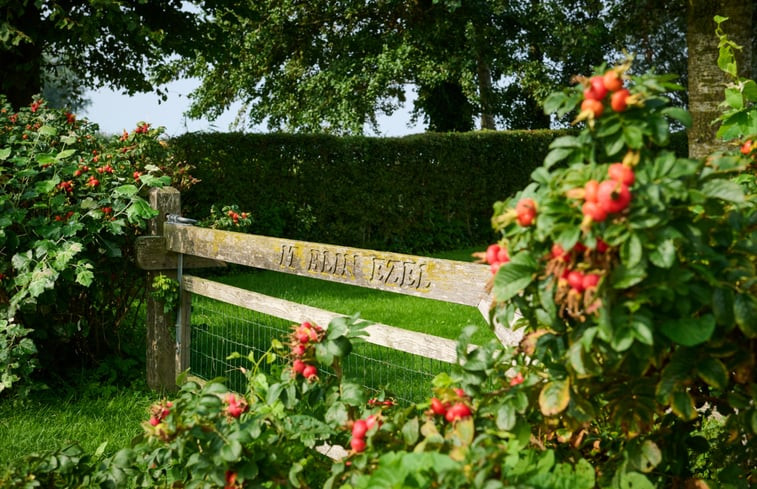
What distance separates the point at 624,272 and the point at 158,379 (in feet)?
13.1

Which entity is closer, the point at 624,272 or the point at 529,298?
the point at 624,272

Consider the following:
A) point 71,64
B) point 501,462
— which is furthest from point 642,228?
point 71,64

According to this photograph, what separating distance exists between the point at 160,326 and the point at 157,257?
1.48ft

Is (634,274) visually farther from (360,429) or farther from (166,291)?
(166,291)

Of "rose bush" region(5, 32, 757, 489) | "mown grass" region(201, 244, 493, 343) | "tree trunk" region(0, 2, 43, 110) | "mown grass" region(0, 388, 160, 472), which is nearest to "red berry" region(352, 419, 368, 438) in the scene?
"rose bush" region(5, 32, 757, 489)

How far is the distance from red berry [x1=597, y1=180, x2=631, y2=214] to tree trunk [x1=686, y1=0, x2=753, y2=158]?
8.20 m

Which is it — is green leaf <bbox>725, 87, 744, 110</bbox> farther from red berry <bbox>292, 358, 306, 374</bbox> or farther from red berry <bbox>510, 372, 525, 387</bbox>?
red berry <bbox>292, 358, 306, 374</bbox>

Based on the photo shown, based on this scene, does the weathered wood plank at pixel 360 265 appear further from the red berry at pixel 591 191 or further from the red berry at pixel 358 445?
the red berry at pixel 591 191

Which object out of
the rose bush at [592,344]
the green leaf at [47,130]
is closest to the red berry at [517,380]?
the rose bush at [592,344]

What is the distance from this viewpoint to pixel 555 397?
1.67 metres

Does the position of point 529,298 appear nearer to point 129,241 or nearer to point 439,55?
point 129,241

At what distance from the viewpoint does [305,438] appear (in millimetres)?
2102

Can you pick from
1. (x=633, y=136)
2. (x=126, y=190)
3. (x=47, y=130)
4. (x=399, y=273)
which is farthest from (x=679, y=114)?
(x=47, y=130)

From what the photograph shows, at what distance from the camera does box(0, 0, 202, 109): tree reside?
8688 millimetres
